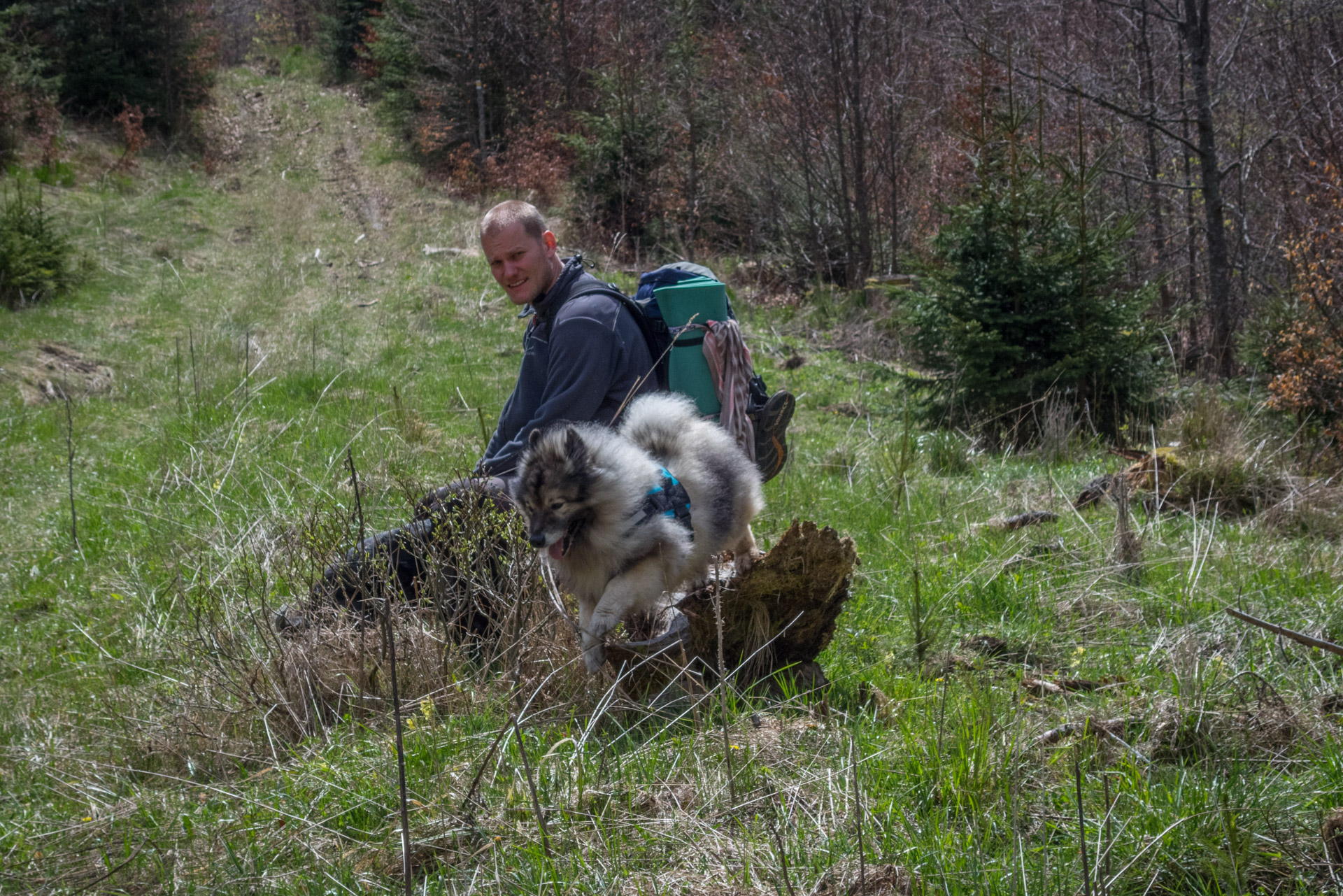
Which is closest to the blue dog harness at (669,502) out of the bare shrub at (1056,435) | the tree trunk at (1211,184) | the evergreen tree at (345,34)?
the bare shrub at (1056,435)

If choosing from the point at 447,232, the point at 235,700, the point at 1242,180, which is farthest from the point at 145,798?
the point at 447,232

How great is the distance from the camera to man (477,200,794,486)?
412 cm

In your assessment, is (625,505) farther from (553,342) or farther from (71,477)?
(71,477)

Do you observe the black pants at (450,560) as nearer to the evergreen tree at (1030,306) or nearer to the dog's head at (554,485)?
the dog's head at (554,485)

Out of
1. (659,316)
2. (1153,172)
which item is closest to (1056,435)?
(659,316)

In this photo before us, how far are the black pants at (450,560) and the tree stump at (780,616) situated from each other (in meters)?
0.64

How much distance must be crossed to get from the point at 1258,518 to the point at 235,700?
5396 millimetres

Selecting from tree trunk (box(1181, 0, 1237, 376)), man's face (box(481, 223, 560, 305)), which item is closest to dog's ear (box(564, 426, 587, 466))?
man's face (box(481, 223, 560, 305))

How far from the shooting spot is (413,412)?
8.02 metres

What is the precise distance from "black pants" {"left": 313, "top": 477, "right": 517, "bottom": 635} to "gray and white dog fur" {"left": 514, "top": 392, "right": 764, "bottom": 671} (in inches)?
7.9

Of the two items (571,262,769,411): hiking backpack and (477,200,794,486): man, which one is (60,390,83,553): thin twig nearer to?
(477,200,794,486): man

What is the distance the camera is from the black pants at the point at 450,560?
11.6 feet

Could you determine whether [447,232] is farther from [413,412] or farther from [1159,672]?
[1159,672]

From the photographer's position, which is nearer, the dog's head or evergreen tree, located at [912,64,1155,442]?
the dog's head
